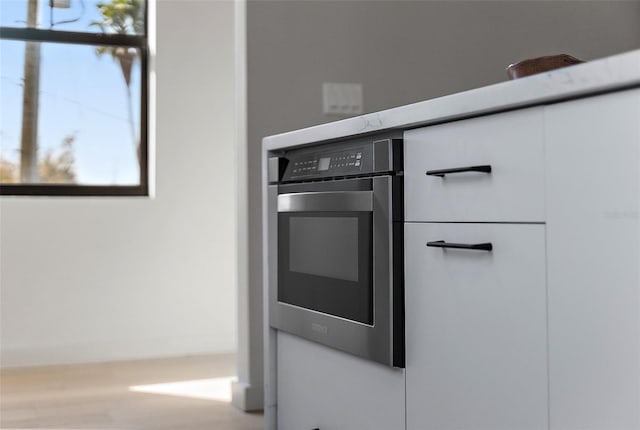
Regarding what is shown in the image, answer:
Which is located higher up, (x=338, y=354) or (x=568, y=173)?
(x=568, y=173)

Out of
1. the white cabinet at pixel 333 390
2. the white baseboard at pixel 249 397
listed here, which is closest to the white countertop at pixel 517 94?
the white cabinet at pixel 333 390

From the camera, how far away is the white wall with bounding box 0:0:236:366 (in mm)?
3799

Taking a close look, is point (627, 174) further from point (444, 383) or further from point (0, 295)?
point (0, 295)

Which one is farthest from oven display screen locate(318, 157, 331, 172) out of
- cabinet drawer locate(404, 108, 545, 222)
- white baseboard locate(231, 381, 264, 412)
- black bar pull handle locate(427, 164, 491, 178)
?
white baseboard locate(231, 381, 264, 412)

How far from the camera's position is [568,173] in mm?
1217

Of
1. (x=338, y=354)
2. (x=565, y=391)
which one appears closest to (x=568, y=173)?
(x=565, y=391)

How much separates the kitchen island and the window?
8.27ft

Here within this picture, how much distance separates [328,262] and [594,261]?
0.85m

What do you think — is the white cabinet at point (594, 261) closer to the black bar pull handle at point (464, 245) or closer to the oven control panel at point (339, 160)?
the black bar pull handle at point (464, 245)

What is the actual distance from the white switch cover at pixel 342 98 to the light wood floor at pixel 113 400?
1.15 metres

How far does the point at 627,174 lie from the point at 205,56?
3.23m

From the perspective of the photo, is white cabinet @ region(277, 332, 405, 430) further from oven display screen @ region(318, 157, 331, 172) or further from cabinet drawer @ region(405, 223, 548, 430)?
oven display screen @ region(318, 157, 331, 172)

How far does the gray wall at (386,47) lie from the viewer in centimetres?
292

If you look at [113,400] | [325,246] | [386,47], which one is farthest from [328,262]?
[113,400]
